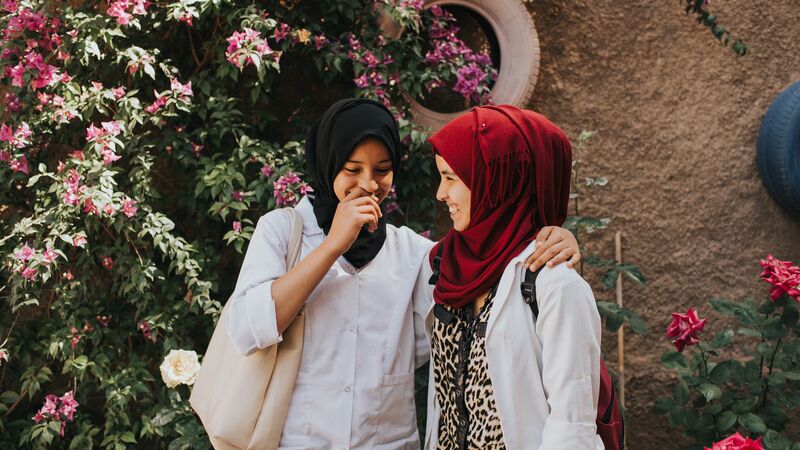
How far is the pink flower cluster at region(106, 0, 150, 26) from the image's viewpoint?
2.91 metres

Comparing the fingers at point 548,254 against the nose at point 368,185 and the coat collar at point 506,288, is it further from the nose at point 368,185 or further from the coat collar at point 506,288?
the nose at point 368,185

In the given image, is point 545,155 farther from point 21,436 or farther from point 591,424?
point 21,436

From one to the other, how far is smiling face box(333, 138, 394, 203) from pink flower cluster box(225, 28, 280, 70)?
1251 mm

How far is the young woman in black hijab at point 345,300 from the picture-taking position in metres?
1.72

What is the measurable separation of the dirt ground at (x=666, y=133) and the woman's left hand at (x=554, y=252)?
238 centimetres

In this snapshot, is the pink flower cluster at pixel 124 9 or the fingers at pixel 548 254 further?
the pink flower cluster at pixel 124 9

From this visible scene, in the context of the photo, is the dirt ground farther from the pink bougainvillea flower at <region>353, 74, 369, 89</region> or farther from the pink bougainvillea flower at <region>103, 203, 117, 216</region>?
the pink bougainvillea flower at <region>103, 203, 117, 216</region>

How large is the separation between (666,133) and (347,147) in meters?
2.64

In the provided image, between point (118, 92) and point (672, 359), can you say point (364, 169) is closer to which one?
point (118, 92)

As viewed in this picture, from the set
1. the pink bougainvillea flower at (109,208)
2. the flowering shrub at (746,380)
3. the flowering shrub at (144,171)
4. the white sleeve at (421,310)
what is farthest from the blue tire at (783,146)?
the pink bougainvillea flower at (109,208)

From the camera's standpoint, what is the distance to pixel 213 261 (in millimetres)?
3135

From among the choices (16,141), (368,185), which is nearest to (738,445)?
(368,185)

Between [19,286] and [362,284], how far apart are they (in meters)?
1.64

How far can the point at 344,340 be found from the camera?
1837 millimetres
